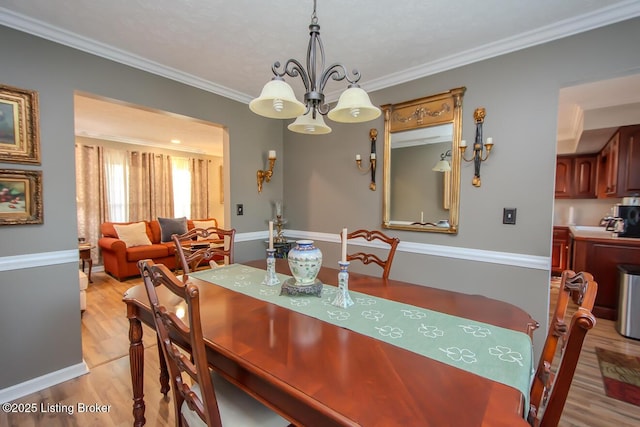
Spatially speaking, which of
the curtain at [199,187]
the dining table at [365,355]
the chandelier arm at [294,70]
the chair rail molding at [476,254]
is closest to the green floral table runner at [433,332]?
the dining table at [365,355]

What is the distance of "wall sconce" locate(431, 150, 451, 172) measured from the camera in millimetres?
2279

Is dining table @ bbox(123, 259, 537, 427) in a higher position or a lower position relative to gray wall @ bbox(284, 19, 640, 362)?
lower

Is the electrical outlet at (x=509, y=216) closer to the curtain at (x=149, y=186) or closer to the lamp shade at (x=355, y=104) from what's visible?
the lamp shade at (x=355, y=104)

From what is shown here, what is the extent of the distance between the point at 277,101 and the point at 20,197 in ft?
6.19

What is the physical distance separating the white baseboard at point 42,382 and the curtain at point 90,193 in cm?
353

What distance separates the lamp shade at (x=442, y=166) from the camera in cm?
229

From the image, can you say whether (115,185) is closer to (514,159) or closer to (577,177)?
(514,159)

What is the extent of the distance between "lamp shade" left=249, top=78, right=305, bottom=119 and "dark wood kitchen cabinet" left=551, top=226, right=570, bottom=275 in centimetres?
528

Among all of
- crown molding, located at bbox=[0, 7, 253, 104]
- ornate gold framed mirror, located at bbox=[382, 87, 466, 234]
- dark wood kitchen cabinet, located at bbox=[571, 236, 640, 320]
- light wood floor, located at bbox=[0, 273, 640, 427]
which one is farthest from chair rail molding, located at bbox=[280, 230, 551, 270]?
crown molding, located at bbox=[0, 7, 253, 104]

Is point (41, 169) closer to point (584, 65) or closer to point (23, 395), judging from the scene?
point (23, 395)

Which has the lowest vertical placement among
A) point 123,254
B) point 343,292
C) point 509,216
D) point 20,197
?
point 123,254

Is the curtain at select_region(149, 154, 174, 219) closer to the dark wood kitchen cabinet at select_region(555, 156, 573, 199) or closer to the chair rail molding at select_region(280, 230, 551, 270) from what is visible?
the chair rail molding at select_region(280, 230, 551, 270)

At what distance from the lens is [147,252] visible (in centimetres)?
448

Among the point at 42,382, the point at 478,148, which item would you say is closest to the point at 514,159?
the point at 478,148
